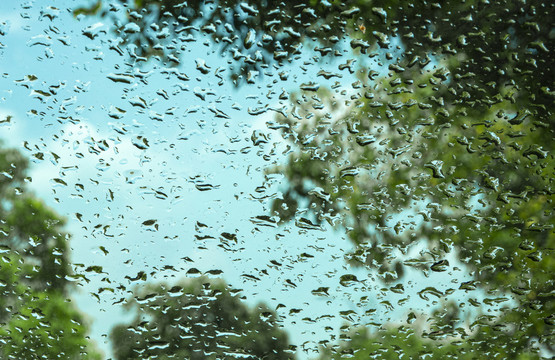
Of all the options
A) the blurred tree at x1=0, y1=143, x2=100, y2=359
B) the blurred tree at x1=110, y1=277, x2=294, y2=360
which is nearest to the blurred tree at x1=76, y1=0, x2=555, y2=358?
the blurred tree at x1=110, y1=277, x2=294, y2=360

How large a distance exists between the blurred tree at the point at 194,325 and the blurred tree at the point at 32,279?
13 cm

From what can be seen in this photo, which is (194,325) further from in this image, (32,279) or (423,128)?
(423,128)

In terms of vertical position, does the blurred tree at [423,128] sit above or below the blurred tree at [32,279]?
above

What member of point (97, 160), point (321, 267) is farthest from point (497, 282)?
point (97, 160)

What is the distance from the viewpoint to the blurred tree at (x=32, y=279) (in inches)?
44.1

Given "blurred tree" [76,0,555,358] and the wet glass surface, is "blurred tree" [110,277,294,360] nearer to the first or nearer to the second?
the wet glass surface

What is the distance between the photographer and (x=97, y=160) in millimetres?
1079

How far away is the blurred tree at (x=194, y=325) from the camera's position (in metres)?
1.11

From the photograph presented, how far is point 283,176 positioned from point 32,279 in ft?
2.16

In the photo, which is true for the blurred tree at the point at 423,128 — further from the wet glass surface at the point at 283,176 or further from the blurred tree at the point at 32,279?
the blurred tree at the point at 32,279

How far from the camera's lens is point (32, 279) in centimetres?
116

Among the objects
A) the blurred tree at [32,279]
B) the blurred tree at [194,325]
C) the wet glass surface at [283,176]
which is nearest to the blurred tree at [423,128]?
the wet glass surface at [283,176]

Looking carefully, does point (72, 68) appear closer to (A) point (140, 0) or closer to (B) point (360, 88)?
(A) point (140, 0)

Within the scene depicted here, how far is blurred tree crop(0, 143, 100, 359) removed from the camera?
112 centimetres
